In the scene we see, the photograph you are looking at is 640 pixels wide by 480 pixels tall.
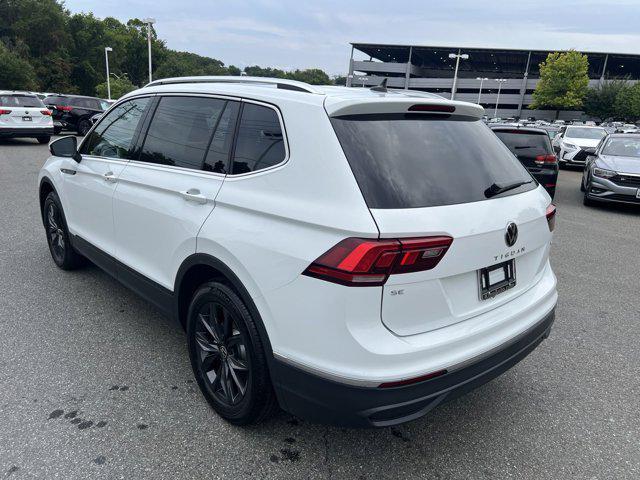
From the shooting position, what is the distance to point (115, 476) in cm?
227

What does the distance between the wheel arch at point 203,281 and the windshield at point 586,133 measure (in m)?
18.6

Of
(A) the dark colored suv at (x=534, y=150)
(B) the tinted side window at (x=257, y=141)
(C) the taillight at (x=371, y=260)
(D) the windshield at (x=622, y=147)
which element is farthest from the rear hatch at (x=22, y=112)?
(C) the taillight at (x=371, y=260)

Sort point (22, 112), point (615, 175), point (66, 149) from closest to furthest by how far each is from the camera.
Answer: point (66, 149) < point (615, 175) < point (22, 112)

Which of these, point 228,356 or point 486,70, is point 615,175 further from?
point 486,70

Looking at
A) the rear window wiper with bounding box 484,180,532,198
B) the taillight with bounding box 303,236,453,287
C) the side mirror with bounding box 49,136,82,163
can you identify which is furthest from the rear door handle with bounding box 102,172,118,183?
the rear window wiper with bounding box 484,180,532,198

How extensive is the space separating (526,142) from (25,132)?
1581 cm

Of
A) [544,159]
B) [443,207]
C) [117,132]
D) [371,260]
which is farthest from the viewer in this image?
[544,159]

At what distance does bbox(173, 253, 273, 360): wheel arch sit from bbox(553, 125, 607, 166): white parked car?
16.5m

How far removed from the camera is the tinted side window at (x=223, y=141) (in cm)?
261

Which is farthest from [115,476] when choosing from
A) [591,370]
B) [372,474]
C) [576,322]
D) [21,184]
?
[21,184]

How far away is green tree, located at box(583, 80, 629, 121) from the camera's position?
229 feet

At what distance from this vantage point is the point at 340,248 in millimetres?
1930

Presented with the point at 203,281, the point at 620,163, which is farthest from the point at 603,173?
the point at 203,281

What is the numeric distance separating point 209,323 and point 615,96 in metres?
82.5
